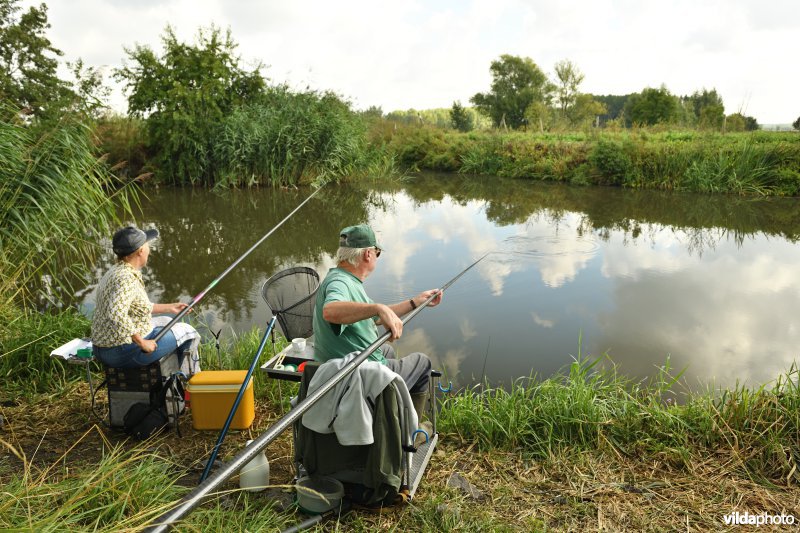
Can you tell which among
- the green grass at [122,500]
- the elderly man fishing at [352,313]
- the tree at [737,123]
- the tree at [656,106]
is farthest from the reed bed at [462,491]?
the tree at [656,106]

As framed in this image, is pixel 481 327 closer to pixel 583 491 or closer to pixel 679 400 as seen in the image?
pixel 679 400

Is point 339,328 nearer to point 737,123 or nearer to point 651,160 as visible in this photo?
point 651,160

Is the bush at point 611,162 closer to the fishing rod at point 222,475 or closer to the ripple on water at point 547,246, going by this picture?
the ripple on water at point 547,246

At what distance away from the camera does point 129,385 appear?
335cm

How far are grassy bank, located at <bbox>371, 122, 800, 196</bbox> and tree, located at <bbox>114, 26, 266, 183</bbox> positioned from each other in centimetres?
876

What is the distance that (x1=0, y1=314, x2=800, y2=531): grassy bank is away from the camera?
2.51 m

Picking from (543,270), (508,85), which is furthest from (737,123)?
(508,85)

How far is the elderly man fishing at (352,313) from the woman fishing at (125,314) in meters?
1.14

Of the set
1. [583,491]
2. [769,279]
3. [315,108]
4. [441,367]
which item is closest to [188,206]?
[315,108]

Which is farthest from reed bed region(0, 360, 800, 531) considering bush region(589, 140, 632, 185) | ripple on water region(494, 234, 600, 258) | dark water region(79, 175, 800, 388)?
bush region(589, 140, 632, 185)

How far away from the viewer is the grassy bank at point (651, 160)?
13.8 meters

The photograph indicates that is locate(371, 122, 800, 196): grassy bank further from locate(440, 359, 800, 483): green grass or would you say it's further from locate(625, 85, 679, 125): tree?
locate(440, 359, 800, 483): green grass

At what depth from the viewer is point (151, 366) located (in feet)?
10.9

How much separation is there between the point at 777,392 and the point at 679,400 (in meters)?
1.00
